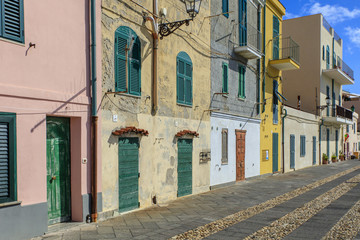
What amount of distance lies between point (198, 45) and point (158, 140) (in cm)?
402

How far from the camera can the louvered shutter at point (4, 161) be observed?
6.25 m

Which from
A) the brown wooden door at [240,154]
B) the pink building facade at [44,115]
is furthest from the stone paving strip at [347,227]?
the brown wooden door at [240,154]

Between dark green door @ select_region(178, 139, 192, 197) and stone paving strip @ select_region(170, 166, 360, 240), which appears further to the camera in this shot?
dark green door @ select_region(178, 139, 192, 197)

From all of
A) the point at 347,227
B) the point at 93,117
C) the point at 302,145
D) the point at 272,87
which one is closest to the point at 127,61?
the point at 93,117

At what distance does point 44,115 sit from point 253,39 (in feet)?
40.2

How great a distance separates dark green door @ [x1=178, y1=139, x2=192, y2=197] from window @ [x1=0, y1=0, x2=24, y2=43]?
6129mm

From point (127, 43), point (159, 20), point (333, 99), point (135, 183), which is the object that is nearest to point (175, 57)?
point (159, 20)

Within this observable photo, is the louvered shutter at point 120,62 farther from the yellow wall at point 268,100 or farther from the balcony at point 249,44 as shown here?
the yellow wall at point 268,100

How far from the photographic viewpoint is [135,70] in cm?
955

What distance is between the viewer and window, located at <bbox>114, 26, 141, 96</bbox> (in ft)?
29.2

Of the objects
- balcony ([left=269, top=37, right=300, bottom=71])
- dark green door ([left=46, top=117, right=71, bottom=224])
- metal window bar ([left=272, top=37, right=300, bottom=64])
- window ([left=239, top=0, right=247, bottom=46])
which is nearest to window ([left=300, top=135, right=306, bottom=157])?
metal window bar ([left=272, top=37, right=300, bottom=64])

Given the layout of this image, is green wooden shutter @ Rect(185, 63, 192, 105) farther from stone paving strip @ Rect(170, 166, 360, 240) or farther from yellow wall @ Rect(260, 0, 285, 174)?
yellow wall @ Rect(260, 0, 285, 174)

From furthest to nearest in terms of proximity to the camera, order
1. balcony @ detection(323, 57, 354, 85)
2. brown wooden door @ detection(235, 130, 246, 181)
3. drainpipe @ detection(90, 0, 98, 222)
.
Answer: balcony @ detection(323, 57, 354, 85)
brown wooden door @ detection(235, 130, 246, 181)
drainpipe @ detection(90, 0, 98, 222)

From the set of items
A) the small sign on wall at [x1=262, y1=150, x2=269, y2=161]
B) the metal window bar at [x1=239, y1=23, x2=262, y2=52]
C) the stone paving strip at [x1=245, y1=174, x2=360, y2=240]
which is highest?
the metal window bar at [x1=239, y1=23, x2=262, y2=52]
